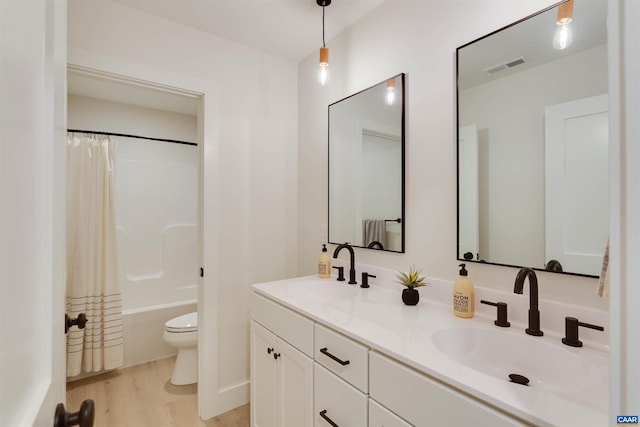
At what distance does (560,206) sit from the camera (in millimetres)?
1120

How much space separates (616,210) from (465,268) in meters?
1.07

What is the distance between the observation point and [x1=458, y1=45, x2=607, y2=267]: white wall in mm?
1113

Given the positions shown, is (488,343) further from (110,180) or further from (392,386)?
(110,180)

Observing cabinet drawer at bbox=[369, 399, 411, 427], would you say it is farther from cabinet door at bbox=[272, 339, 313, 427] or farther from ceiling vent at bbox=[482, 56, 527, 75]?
ceiling vent at bbox=[482, 56, 527, 75]

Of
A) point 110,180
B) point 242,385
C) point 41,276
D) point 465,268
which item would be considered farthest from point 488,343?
point 110,180

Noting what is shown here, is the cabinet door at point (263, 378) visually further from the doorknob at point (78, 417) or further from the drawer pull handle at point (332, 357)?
the doorknob at point (78, 417)

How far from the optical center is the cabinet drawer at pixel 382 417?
3.06 feet

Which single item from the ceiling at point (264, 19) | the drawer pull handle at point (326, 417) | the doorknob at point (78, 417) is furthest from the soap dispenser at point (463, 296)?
the ceiling at point (264, 19)

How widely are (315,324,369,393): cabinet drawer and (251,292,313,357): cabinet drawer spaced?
0.23 ft

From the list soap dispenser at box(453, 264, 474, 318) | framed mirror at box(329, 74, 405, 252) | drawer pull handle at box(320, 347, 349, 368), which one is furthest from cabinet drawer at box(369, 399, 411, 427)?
framed mirror at box(329, 74, 405, 252)

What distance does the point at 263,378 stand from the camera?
1.69 meters

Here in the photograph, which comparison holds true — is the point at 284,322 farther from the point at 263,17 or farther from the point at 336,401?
the point at 263,17

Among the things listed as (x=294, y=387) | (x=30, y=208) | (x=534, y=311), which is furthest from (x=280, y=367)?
(x=30, y=208)

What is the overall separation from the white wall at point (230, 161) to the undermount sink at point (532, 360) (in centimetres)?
145
